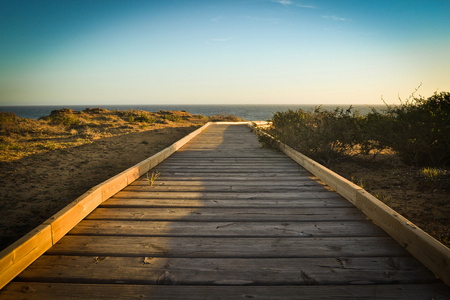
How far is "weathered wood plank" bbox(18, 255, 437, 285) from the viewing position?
1727 mm

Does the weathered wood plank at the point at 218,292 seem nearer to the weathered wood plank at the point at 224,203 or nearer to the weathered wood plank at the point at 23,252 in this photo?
the weathered wood plank at the point at 23,252

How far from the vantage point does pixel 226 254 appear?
2.03m

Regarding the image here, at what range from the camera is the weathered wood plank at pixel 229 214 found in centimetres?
271

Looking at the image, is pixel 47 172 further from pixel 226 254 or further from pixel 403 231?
pixel 403 231

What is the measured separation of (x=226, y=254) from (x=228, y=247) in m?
0.11

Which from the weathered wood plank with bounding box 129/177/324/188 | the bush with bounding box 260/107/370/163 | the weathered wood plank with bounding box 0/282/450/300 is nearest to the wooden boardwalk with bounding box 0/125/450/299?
the weathered wood plank with bounding box 0/282/450/300

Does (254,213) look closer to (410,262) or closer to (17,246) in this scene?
(410,262)

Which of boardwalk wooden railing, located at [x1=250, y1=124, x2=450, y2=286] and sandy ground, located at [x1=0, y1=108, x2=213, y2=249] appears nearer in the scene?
boardwalk wooden railing, located at [x1=250, y1=124, x2=450, y2=286]

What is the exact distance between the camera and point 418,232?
6.46ft

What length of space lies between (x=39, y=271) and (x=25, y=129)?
41.8ft

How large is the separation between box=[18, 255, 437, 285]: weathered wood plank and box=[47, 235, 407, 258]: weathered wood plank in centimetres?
7

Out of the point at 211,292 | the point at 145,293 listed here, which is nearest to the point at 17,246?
the point at 145,293

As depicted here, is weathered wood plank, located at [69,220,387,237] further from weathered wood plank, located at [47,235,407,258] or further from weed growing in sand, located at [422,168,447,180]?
weed growing in sand, located at [422,168,447,180]

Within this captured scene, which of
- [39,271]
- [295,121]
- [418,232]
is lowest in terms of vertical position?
[39,271]
